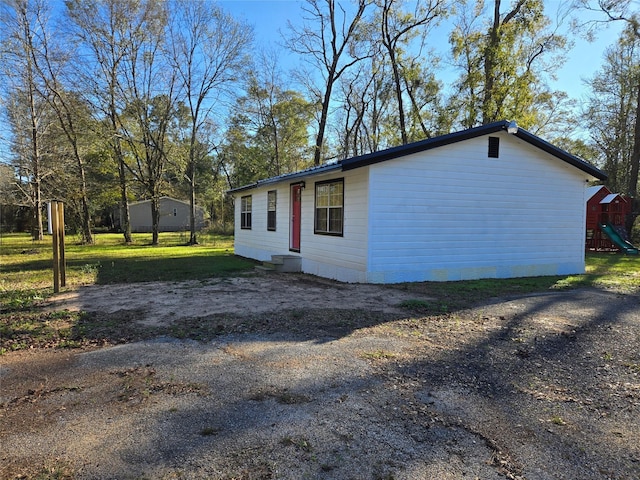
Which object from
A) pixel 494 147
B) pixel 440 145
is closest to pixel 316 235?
pixel 440 145

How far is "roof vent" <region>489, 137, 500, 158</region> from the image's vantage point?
963cm

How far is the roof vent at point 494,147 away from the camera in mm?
9633

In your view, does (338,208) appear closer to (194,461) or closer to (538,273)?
(538,273)

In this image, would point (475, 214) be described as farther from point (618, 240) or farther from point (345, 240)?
point (618, 240)

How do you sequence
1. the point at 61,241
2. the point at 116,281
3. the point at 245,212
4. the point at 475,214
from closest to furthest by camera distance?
the point at 61,241, the point at 116,281, the point at 475,214, the point at 245,212

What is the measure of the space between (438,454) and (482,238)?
26.8 ft

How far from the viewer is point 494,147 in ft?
31.8

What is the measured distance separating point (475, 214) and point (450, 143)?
70.7 inches

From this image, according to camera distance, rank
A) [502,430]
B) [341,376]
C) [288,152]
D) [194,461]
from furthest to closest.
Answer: [288,152] < [341,376] < [502,430] < [194,461]

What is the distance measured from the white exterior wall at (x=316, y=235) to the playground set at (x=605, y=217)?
15.1 meters

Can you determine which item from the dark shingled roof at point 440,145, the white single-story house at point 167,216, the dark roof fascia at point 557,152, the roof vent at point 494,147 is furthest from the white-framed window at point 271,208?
the white single-story house at point 167,216

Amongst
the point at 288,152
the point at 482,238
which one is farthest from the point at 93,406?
the point at 288,152

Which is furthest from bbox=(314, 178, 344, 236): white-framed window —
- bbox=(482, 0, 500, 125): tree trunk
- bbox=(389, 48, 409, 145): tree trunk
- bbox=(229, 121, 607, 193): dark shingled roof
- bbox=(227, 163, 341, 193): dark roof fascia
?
bbox=(389, 48, 409, 145): tree trunk

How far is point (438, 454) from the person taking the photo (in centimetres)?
242
